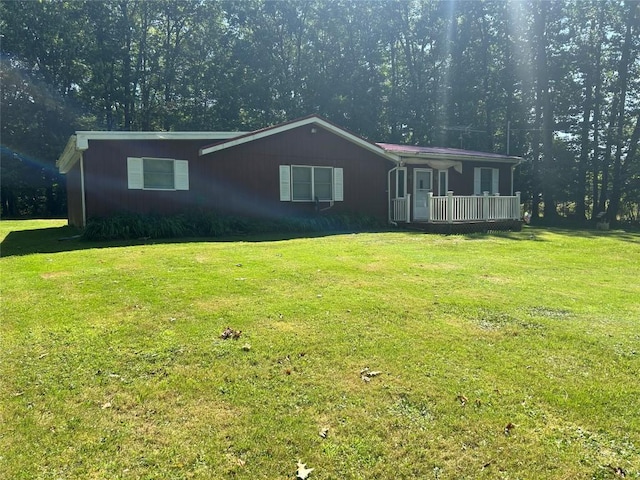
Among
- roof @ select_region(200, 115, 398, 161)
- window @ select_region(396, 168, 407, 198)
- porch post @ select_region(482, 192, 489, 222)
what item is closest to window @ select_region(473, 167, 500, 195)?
window @ select_region(396, 168, 407, 198)

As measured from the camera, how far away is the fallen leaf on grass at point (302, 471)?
2.20 metres

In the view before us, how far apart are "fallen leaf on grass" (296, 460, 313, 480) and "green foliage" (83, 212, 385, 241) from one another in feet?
33.0

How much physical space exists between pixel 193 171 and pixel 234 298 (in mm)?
9267

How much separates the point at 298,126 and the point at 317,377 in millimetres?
12302

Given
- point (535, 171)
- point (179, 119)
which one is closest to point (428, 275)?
point (535, 171)

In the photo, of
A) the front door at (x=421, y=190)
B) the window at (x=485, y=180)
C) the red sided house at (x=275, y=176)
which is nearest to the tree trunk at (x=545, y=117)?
the window at (x=485, y=180)

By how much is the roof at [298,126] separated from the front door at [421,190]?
62.7 inches

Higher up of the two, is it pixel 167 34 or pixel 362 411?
pixel 167 34

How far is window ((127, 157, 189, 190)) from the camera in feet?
41.3

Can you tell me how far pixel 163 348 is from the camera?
11.8ft

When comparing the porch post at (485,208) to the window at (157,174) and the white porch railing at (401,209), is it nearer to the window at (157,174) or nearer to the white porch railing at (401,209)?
the white porch railing at (401,209)

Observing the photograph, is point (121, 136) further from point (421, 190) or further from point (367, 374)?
point (367, 374)

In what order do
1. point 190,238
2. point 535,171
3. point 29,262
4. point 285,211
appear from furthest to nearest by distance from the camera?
1. point 535,171
2. point 285,211
3. point 190,238
4. point 29,262

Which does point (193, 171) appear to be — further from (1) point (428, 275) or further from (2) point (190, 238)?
(1) point (428, 275)
